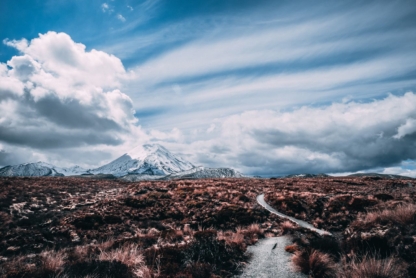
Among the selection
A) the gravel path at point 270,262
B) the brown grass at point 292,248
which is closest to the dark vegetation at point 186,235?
the brown grass at point 292,248

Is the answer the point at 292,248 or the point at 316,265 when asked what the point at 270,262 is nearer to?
the point at 292,248

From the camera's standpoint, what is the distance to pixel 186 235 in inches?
665

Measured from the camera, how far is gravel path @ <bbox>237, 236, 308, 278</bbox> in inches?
379

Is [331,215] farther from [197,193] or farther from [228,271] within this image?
[197,193]

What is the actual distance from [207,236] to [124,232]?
990 centimetres

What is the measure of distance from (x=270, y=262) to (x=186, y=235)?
7514 mm

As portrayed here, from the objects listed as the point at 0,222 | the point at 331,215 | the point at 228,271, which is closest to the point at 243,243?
the point at 228,271

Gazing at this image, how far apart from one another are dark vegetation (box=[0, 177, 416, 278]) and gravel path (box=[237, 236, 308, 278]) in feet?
1.42

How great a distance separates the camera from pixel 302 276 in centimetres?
911

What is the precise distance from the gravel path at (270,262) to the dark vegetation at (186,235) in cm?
43

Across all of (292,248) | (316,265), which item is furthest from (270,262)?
(316,265)

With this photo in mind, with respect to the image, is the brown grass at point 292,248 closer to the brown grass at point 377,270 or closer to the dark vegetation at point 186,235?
the dark vegetation at point 186,235

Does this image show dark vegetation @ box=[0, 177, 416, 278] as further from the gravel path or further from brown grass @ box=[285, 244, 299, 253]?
the gravel path

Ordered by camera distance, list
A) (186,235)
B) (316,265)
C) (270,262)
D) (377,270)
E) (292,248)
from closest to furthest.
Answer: (377,270), (316,265), (270,262), (292,248), (186,235)
